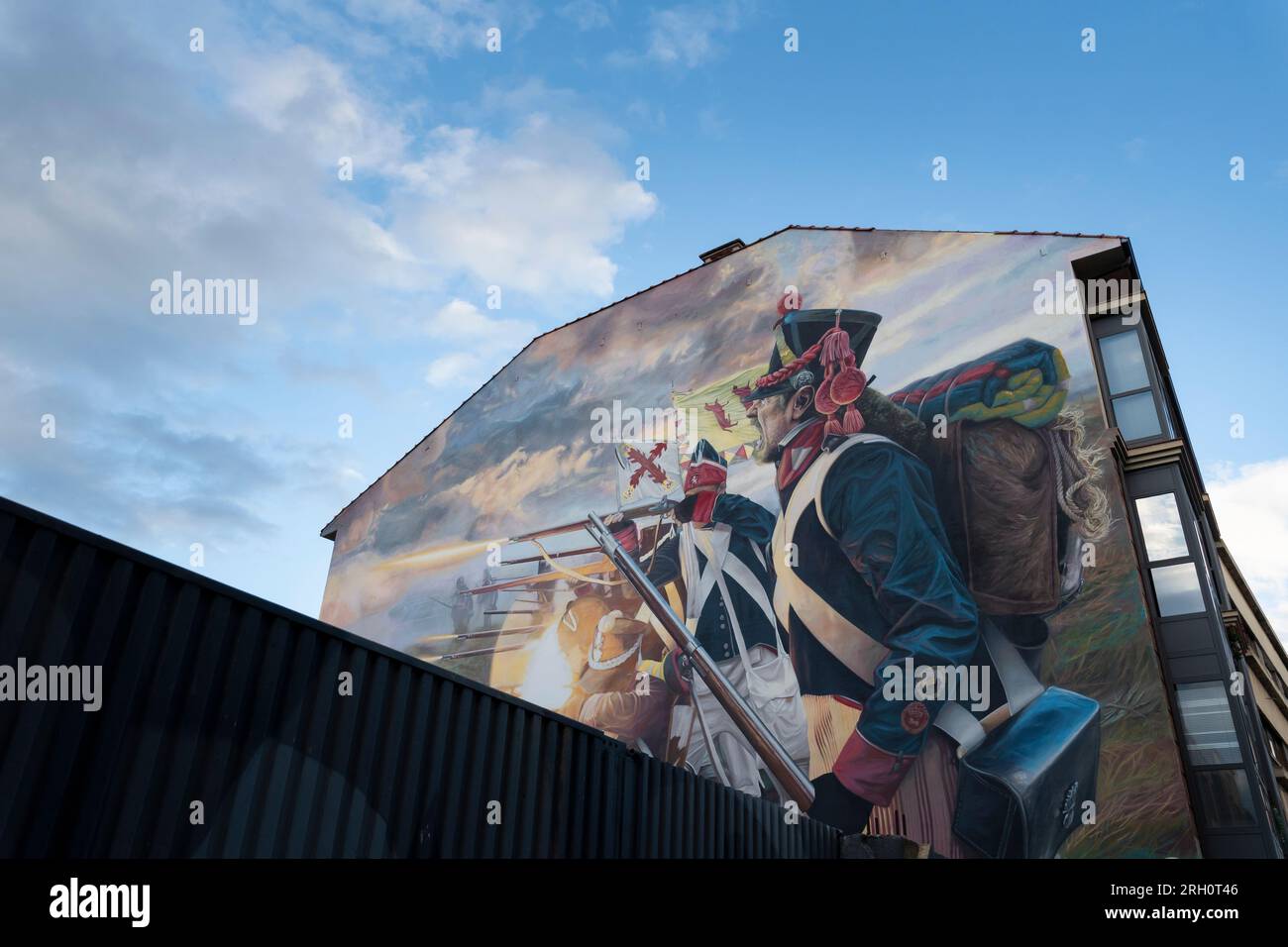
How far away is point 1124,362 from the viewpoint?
18.3 m

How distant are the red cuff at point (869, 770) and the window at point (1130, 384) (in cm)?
809

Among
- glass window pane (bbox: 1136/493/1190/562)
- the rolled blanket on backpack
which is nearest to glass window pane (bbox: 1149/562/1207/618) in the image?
glass window pane (bbox: 1136/493/1190/562)

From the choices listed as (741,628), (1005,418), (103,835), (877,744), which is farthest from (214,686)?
(1005,418)

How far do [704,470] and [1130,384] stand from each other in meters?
9.43

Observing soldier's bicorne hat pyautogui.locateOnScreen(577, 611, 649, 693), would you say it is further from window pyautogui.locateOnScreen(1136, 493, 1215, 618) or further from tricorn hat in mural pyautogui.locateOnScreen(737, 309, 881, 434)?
window pyautogui.locateOnScreen(1136, 493, 1215, 618)

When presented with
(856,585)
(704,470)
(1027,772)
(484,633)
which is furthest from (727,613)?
(484,633)

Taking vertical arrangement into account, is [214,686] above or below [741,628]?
below

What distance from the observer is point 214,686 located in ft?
16.6

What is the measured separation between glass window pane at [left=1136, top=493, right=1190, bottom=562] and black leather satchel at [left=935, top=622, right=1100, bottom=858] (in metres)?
3.49

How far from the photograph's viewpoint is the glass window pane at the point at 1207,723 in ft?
47.9

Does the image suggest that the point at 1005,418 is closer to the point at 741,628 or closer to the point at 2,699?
the point at 741,628

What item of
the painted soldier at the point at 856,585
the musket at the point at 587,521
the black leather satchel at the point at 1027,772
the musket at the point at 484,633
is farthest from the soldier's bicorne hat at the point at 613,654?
the black leather satchel at the point at 1027,772
